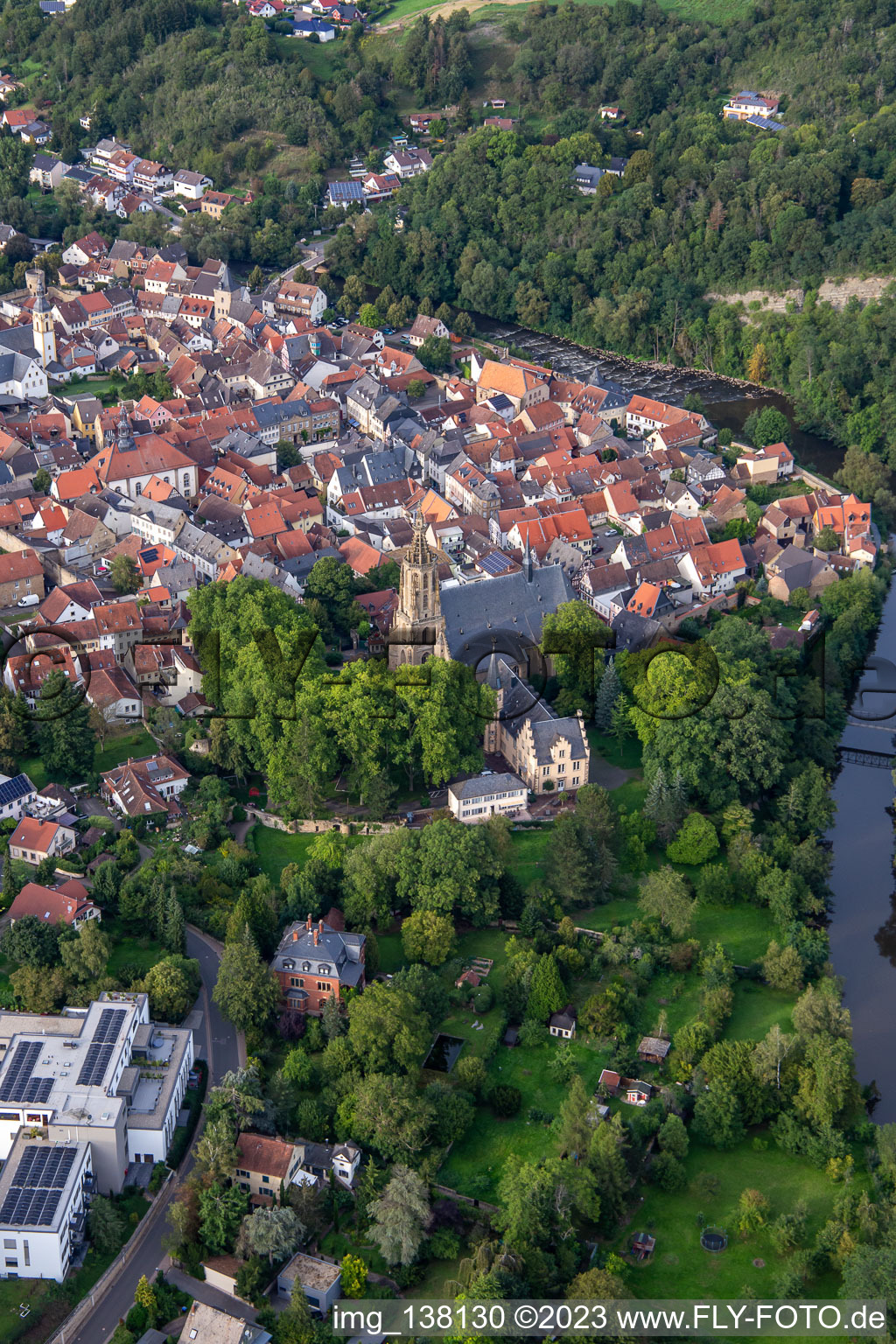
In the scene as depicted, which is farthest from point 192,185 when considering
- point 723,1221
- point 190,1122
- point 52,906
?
point 723,1221

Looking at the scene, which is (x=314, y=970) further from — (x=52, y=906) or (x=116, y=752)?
(x=116, y=752)

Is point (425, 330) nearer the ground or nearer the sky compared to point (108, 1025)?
nearer the ground

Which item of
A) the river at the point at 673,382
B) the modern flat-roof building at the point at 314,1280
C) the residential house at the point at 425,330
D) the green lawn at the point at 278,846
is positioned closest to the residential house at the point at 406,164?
the river at the point at 673,382

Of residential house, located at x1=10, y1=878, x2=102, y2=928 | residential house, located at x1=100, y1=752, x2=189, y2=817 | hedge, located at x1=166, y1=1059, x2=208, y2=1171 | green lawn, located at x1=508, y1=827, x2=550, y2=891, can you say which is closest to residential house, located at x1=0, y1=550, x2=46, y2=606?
residential house, located at x1=100, y1=752, x2=189, y2=817

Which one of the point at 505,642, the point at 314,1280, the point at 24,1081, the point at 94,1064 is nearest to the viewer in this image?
the point at 314,1280

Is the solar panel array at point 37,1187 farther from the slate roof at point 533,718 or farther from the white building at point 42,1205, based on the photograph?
the slate roof at point 533,718

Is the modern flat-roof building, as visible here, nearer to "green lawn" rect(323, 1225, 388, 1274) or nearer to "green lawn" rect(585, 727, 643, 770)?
"green lawn" rect(323, 1225, 388, 1274)

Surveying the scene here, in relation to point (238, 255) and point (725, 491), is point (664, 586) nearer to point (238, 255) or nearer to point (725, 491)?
point (725, 491)
